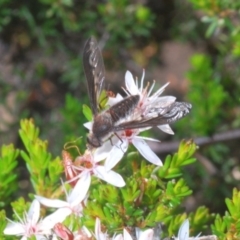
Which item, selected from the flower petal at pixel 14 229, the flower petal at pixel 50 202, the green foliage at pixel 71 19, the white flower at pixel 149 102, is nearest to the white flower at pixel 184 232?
the white flower at pixel 149 102

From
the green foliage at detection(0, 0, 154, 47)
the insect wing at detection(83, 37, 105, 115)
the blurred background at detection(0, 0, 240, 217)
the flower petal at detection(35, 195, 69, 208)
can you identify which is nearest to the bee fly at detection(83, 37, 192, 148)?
the insect wing at detection(83, 37, 105, 115)

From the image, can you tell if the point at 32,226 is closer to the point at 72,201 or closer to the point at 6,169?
the point at 72,201

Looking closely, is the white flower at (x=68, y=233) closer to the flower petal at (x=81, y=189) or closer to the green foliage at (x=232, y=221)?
the flower petal at (x=81, y=189)

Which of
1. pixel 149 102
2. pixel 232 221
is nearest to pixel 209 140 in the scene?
pixel 149 102

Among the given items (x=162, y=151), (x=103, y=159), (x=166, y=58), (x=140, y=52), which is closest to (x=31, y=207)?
(x=103, y=159)

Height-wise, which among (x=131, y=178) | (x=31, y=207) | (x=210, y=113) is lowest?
(x=210, y=113)

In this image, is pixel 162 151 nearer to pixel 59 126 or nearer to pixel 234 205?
pixel 59 126
